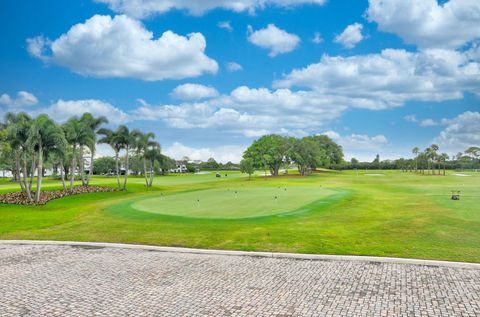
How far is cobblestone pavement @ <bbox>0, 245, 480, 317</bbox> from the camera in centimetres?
863

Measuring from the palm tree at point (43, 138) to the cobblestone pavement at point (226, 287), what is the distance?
2319cm

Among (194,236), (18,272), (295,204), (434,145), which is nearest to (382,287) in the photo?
(194,236)

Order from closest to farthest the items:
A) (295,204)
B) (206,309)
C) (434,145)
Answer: (206,309)
(295,204)
(434,145)

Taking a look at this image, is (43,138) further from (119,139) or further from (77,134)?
(119,139)

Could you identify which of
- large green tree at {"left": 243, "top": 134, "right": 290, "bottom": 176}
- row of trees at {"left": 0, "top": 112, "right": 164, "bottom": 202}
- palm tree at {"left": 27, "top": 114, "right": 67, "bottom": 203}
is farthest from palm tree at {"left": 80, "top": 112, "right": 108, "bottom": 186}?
large green tree at {"left": 243, "top": 134, "right": 290, "bottom": 176}

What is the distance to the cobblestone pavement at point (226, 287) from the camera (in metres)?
8.63

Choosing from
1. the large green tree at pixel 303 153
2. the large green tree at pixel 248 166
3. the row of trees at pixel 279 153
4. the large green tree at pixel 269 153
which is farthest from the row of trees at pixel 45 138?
the large green tree at pixel 303 153

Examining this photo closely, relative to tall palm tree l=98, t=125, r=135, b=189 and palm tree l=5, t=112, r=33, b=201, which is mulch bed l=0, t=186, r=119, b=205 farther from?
tall palm tree l=98, t=125, r=135, b=189

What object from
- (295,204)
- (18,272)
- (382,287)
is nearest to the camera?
(382,287)

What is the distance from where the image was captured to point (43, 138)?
115 feet

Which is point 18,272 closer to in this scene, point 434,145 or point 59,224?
point 59,224

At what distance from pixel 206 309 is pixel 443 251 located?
32.1 feet

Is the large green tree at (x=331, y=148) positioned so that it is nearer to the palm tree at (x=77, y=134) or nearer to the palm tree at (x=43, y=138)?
the palm tree at (x=77, y=134)

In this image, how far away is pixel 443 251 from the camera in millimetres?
13664
